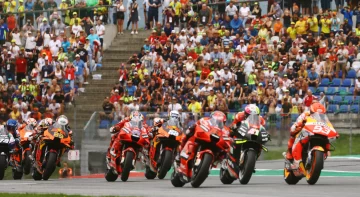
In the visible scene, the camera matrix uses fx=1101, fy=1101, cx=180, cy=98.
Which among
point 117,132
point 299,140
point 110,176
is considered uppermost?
point 299,140

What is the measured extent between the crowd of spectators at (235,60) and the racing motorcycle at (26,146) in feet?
12.5

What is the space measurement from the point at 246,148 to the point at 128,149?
160 inches

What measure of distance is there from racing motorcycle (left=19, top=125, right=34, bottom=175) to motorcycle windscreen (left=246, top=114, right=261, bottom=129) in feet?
31.5

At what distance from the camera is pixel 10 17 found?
45.1 meters

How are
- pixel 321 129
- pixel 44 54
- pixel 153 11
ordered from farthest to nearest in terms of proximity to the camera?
pixel 153 11
pixel 44 54
pixel 321 129

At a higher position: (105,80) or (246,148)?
(246,148)

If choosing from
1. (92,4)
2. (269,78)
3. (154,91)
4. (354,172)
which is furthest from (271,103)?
(92,4)

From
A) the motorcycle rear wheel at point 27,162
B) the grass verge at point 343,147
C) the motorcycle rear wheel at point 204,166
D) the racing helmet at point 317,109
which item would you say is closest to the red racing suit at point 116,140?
the motorcycle rear wheel at point 27,162

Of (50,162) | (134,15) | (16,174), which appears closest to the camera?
(50,162)

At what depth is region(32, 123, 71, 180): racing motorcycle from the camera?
25297 mm

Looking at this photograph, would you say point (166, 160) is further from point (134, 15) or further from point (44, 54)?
point (134, 15)

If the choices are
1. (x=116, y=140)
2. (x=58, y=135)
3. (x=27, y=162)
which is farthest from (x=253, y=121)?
(x=27, y=162)

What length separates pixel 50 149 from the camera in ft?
83.3

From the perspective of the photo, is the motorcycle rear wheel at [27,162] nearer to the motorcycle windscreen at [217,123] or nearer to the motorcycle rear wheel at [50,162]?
the motorcycle rear wheel at [50,162]
